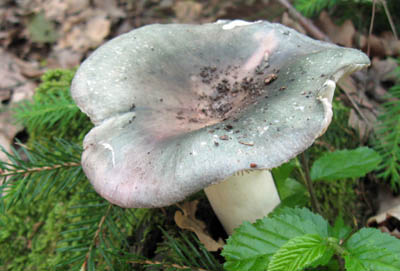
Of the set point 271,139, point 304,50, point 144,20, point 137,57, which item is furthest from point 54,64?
Result: point 271,139

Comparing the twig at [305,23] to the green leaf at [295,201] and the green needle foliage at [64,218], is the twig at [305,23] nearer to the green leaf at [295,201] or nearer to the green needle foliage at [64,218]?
the green leaf at [295,201]

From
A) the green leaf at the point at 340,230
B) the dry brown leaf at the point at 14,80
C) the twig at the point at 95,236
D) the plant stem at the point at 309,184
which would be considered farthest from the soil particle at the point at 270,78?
the dry brown leaf at the point at 14,80

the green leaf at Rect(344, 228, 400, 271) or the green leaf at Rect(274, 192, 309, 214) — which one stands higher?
the green leaf at Rect(344, 228, 400, 271)

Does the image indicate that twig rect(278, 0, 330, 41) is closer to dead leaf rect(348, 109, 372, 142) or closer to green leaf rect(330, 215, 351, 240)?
dead leaf rect(348, 109, 372, 142)

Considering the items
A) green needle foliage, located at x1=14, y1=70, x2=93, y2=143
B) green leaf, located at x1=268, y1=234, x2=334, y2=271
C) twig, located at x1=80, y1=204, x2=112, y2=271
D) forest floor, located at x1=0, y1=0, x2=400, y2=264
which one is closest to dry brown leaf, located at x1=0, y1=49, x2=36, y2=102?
forest floor, located at x1=0, y1=0, x2=400, y2=264

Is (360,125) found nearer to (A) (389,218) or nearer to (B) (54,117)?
(A) (389,218)
